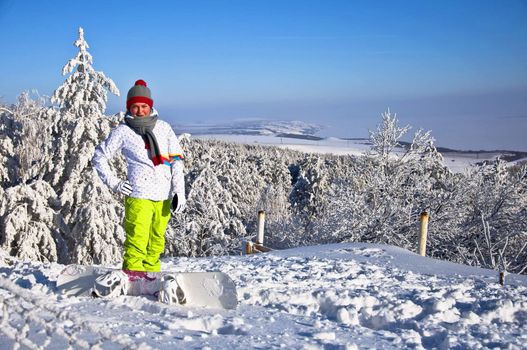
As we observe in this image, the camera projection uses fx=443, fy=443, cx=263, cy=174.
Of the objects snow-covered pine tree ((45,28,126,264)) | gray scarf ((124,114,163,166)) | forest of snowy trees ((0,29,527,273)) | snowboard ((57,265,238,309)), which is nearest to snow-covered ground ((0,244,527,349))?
snowboard ((57,265,238,309))

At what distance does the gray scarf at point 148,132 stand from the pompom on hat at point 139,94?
193mm

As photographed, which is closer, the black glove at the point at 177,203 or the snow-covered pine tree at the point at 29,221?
the black glove at the point at 177,203

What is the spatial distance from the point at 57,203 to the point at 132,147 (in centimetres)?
1135

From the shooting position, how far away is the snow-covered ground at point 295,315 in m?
3.56

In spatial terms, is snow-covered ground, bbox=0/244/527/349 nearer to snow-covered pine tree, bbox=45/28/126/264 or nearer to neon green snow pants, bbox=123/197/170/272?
neon green snow pants, bbox=123/197/170/272

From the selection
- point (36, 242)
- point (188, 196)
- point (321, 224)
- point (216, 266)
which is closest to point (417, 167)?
point (321, 224)

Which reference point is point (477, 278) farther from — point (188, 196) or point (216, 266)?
point (188, 196)

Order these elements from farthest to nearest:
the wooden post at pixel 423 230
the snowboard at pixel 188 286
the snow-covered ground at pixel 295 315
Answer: the wooden post at pixel 423 230 < the snowboard at pixel 188 286 < the snow-covered ground at pixel 295 315

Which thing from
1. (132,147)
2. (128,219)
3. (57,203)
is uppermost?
(132,147)

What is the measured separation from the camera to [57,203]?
14.9m

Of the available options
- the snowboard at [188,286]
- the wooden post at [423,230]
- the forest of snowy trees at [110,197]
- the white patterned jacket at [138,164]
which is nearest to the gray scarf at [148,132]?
the white patterned jacket at [138,164]

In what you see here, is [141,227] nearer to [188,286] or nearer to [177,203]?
[177,203]

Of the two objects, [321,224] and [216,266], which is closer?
[216,266]

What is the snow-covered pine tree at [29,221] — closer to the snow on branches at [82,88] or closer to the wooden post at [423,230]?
the snow on branches at [82,88]
